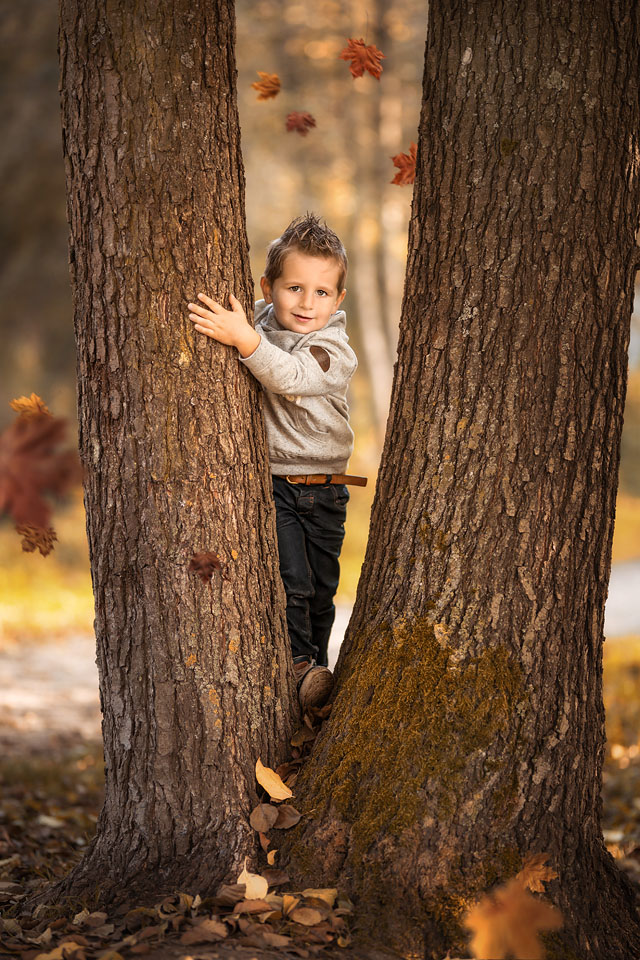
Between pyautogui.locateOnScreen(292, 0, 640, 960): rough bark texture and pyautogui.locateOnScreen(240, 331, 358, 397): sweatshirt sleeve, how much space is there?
0.41 metres

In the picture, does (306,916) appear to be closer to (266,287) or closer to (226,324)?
(226,324)

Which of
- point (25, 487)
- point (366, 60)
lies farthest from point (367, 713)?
point (366, 60)

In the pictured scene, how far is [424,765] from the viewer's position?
2367 mm

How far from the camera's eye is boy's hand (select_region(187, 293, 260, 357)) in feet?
8.19

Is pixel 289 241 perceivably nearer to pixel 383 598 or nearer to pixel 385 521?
pixel 385 521

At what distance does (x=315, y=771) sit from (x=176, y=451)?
1.02 meters

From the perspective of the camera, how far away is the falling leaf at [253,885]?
2.25 metres

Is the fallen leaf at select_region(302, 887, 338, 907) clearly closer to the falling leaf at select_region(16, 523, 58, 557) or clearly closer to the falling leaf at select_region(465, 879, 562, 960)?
the falling leaf at select_region(465, 879, 562, 960)

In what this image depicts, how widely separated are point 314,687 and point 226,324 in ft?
3.87

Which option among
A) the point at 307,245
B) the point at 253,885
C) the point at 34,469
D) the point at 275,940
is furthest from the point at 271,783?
the point at 307,245

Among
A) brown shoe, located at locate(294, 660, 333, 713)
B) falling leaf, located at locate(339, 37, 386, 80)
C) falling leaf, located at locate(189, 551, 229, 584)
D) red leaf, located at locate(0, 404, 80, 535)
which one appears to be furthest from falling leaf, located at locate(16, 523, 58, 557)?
falling leaf, located at locate(339, 37, 386, 80)

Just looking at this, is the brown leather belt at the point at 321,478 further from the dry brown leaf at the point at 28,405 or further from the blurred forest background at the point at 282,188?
the blurred forest background at the point at 282,188

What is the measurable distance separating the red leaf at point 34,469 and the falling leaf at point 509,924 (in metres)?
1.50

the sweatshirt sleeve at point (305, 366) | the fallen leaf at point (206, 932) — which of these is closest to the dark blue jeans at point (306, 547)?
the sweatshirt sleeve at point (305, 366)
